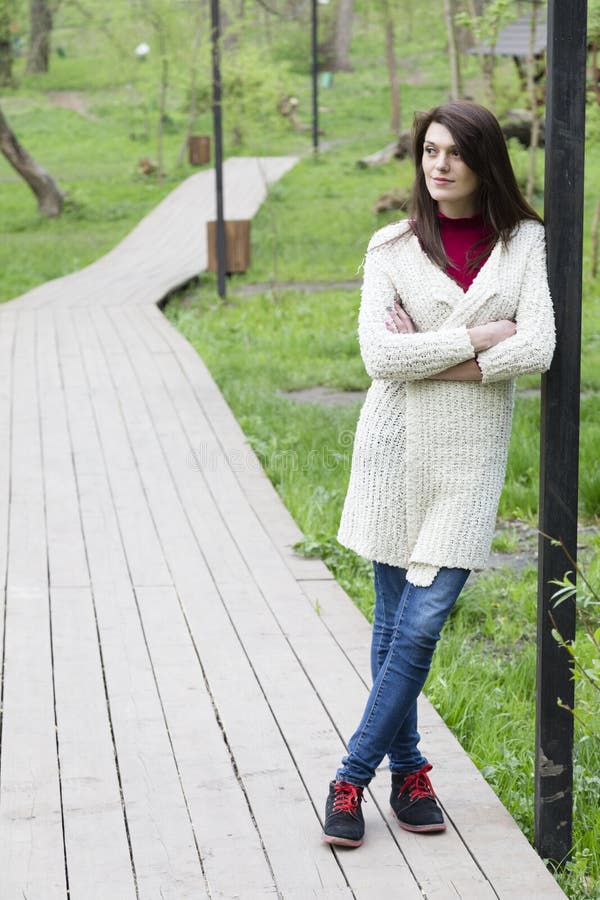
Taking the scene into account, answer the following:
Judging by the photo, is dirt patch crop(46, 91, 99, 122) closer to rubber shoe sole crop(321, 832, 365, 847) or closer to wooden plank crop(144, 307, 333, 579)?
wooden plank crop(144, 307, 333, 579)

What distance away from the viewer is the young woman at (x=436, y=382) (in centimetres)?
327

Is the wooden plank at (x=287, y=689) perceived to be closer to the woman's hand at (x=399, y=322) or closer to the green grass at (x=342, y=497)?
the green grass at (x=342, y=497)

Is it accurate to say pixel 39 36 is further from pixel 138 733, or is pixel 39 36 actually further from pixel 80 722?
pixel 138 733

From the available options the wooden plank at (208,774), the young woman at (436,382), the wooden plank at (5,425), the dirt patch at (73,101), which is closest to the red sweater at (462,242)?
the young woman at (436,382)

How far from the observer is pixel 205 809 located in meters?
3.62

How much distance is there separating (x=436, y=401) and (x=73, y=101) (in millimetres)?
41439

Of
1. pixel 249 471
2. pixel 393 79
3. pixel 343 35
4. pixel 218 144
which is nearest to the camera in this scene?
pixel 249 471

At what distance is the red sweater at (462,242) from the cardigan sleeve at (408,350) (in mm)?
138

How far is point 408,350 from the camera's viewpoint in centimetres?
329

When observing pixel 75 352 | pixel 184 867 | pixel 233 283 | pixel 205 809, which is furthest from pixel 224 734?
pixel 233 283

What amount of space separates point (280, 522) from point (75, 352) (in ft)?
16.5

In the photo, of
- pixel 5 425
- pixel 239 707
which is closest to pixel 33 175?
pixel 5 425

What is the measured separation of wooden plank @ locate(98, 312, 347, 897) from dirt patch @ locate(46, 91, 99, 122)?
34.3m

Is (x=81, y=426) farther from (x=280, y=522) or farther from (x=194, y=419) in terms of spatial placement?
(x=280, y=522)
